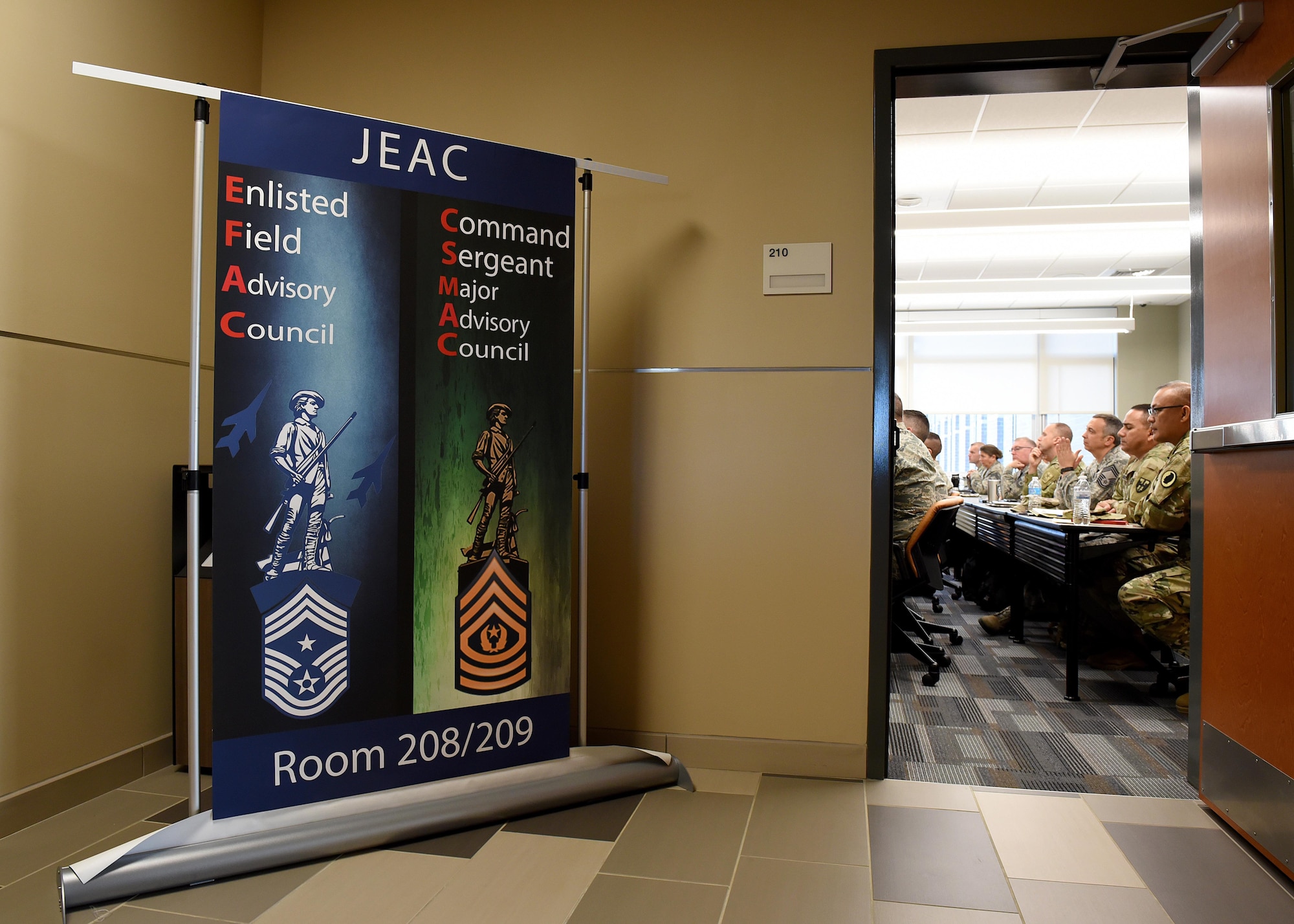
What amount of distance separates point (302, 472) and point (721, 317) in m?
1.39

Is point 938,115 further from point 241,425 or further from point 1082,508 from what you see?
point 241,425

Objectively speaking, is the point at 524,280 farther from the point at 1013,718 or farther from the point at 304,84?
the point at 1013,718

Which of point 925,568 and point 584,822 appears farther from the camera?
point 925,568

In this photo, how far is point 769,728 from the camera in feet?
8.58

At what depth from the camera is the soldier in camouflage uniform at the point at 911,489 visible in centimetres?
407

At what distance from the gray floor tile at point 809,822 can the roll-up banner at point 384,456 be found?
61 centimetres

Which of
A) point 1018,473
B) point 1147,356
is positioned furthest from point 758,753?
point 1147,356

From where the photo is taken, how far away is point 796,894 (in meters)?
1.83

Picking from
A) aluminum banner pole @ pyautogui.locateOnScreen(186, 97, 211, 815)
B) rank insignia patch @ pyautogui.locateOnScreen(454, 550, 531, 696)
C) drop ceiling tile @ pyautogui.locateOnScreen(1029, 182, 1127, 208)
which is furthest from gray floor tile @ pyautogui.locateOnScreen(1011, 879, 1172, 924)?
drop ceiling tile @ pyautogui.locateOnScreen(1029, 182, 1127, 208)

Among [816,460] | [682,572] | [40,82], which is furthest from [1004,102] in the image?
[40,82]

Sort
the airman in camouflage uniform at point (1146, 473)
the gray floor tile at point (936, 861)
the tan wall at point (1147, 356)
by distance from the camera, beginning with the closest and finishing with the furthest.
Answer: the gray floor tile at point (936, 861) → the airman in camouflage uniform at point (1146, 473) → the tan wall at point (1147, 356)

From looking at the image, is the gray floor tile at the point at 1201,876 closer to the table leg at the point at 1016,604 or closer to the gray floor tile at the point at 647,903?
the gray floor tile at the point at 647,903

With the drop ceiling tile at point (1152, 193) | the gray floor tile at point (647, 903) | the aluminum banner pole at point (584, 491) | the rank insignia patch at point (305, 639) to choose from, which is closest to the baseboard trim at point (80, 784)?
the rank insignia patch at point (305, 639)

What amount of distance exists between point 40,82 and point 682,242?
72.8 inches
